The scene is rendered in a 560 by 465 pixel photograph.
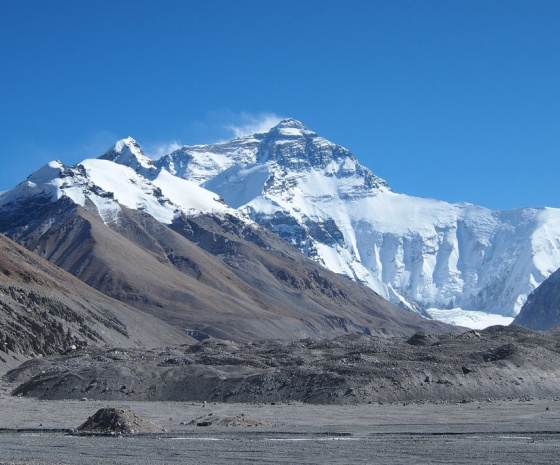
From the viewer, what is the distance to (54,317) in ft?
448

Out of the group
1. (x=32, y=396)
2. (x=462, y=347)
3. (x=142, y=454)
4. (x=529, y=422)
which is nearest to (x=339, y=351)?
(x=462, y=347)

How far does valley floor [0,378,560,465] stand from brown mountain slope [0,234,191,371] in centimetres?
5622

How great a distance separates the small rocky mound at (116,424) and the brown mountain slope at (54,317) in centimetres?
6644

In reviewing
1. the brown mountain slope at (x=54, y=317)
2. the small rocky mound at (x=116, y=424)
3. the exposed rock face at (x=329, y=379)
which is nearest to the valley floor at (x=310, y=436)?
the small rocky mound at (x=116, y=424)

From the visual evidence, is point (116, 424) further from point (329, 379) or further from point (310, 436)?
point (329, 379)

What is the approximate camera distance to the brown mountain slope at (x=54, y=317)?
12269 cm

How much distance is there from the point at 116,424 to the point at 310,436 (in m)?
9.34

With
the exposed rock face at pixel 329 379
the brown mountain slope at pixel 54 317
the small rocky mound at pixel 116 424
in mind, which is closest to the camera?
the small rocky mound at pixel 116 424

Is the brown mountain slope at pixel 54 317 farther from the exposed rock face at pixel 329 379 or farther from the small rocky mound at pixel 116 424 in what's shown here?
the small rocky mound at pixel 116 424

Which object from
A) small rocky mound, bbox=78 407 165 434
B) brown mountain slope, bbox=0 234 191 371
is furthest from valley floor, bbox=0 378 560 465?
brown mountain slope, bbox=0 234 191 371

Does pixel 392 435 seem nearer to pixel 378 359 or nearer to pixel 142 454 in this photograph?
pixel 142 454

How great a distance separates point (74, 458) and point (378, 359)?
48813 mm

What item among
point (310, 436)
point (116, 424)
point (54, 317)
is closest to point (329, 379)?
point (310, 436)

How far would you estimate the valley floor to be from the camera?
35.7 metres
